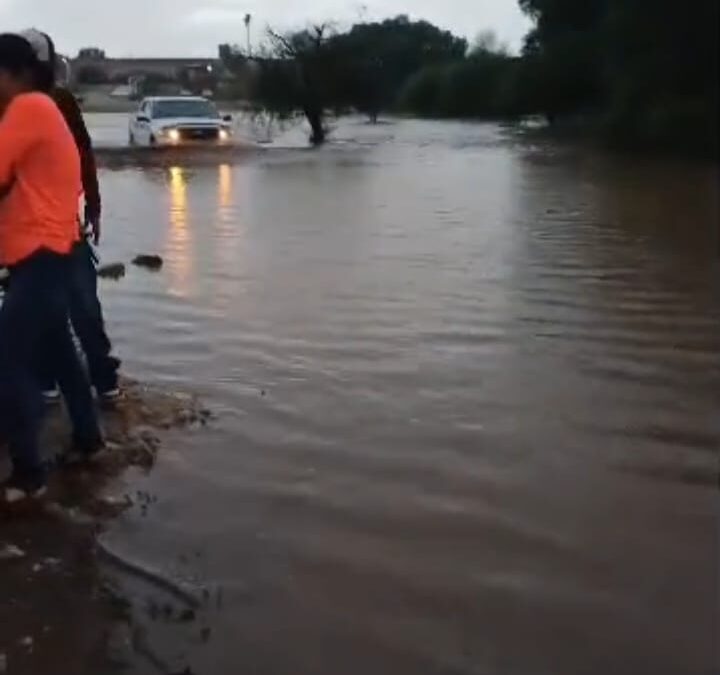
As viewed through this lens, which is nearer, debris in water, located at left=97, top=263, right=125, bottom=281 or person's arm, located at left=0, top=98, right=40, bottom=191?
person's arm, located at left=0, top=98, right=40, bottom=191

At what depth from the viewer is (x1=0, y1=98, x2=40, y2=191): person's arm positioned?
173 inches

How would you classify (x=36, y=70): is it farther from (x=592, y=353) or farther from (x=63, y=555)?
(x=592, y=353)

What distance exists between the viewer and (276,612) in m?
3.86

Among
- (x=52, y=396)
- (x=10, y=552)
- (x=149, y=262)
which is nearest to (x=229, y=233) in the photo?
(x=149, y=262)

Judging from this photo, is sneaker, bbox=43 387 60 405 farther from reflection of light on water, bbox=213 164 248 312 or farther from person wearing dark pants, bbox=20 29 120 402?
reflection of light on water, bbox=213 164 248 312

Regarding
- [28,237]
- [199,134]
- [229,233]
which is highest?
[28,237]

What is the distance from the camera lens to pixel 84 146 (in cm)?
563

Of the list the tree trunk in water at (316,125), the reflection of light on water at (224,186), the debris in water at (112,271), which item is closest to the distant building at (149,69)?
the tree trunk in water at (316,125)

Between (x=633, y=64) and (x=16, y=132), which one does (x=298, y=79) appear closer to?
(x=633, y=64)

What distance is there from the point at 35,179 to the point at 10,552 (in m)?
1.26

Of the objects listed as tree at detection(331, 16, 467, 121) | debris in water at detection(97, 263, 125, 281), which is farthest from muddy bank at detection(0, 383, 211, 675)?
tree at detection(331, 16, 467, 121)

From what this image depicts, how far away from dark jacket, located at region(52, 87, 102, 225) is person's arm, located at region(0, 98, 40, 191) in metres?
0.79

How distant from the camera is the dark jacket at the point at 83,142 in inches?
216

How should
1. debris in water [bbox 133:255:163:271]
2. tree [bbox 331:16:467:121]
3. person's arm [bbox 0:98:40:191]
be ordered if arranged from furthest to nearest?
1. tree [bbox 331:16:467:121]
2. debris in water [bbox 133:255:163:271]
3. person's arm [bbox 0:98:40:191]
